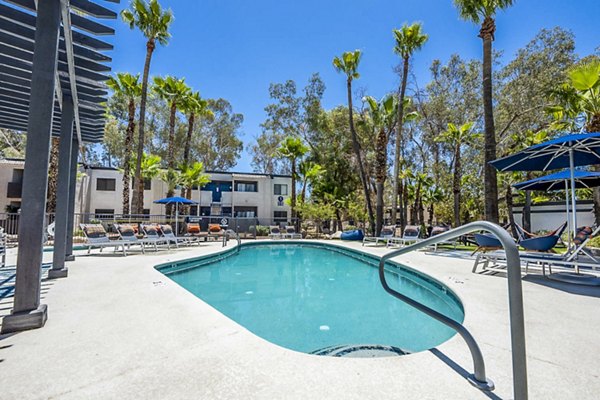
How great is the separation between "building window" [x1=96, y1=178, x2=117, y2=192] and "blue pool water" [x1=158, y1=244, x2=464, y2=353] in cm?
1786

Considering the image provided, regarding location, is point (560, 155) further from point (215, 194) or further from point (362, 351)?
point (215, 194)

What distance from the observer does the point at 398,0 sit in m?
14.7

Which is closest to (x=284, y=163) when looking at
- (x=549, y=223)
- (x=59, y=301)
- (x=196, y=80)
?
(x=196, y=80)

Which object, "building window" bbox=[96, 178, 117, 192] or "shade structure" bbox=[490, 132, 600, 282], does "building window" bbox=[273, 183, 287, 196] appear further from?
"shade structure" bbox=[490, 132, 600, 282]

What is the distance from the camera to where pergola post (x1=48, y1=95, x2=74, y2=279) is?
15.9ft

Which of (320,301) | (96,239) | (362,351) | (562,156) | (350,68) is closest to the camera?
(362,351)

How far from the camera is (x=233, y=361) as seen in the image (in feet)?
7.61

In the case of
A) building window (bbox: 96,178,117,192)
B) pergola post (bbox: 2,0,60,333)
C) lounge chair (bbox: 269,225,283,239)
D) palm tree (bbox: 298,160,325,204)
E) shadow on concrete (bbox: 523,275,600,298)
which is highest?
palm tree (bbox: 298,160,325,204)

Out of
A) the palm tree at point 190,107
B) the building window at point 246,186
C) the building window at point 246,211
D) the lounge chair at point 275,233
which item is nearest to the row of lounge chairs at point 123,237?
the lounge chair at point 275,233

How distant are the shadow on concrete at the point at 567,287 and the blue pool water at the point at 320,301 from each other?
1697 mm

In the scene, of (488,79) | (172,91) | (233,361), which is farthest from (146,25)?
(233,361)

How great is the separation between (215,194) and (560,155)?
24.8 meters

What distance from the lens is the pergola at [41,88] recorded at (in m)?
2.90

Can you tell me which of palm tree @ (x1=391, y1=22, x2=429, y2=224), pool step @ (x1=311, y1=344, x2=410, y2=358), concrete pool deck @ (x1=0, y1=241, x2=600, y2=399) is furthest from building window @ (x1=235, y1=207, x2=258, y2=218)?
pool step @ (x1=311, y1=344, x2=410, y2=358)
